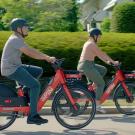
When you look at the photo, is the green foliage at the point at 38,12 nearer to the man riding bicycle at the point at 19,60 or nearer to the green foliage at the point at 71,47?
the green foliage at the point at 71,47

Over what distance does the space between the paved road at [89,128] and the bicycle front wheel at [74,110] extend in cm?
13

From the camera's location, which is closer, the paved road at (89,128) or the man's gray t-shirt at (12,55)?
the man's gray t-shirt at (12,55)

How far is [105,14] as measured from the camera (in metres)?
63.1

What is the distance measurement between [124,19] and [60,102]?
38.7 ft

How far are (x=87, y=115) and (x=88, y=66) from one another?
1.37 metres

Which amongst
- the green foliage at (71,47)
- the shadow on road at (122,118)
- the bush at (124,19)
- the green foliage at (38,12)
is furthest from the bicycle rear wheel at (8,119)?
the green foliage at (38,12)

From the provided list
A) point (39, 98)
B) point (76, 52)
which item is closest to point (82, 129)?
point (39, 98)

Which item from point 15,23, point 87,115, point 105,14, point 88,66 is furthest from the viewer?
point 105,14

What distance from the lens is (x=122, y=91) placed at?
984cm

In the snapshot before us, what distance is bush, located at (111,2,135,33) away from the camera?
1956 centimetres

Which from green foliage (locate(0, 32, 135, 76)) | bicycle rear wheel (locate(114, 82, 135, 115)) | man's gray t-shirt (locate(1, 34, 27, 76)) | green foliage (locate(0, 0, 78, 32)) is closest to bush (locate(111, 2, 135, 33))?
green foliage (locate(0, 0, 78, 32))

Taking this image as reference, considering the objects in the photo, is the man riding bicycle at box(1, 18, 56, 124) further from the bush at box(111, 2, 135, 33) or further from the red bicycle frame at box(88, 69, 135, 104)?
the bush at box(111, 2, 135, 33)

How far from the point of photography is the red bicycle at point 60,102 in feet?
26.9

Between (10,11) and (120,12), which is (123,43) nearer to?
(120,12)
